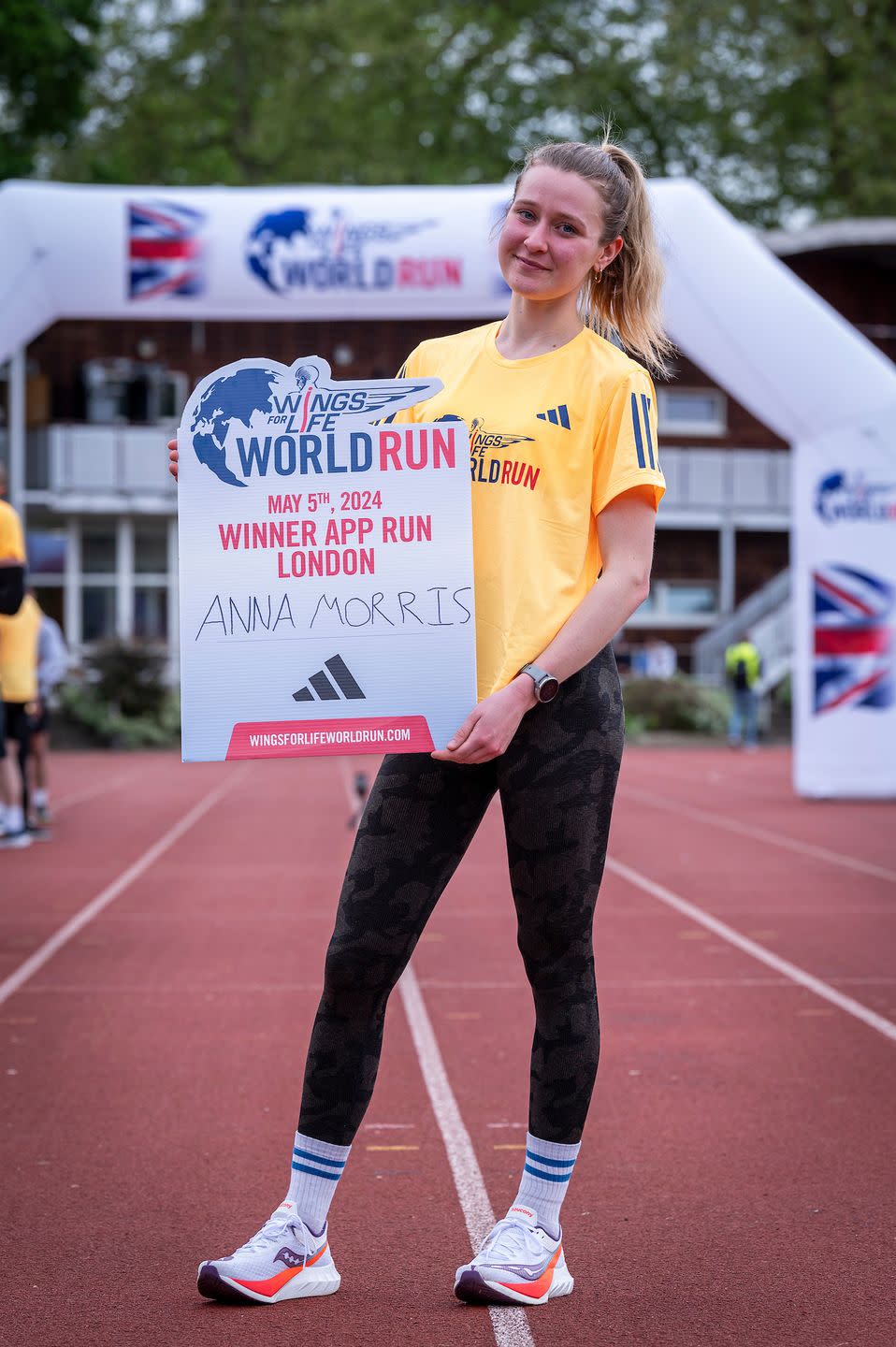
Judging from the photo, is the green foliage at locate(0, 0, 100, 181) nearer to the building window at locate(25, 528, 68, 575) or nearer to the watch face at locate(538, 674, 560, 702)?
the building window at locate(25, 528, 68, 575)

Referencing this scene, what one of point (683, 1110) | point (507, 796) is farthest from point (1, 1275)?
point (683, 1110)

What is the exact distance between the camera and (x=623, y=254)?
3.22 metres

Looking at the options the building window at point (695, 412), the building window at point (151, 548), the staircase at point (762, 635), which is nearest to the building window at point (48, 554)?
the building window at point (151, 548)

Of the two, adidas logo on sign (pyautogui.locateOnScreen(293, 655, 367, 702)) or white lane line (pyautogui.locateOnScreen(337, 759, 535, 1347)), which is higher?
adidas logo on sign (pyautogui.locateOnScreen(293, 655, 367, 702))

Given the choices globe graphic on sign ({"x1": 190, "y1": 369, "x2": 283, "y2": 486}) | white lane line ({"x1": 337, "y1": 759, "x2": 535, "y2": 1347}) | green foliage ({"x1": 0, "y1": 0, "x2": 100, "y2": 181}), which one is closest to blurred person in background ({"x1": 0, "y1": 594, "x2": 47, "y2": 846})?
white lane line ({"x1": 337, "y1": 759, "x2": 535, "y2": 1347})

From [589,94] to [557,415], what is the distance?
38841 mm

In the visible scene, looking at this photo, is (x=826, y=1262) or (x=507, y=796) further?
(x=826, y=1262)

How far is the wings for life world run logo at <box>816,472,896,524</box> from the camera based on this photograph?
14297 mm

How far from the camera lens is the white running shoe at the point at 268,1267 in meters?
3.12

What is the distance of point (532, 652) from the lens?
2.95 metres

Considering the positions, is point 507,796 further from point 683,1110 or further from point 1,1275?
point 683,1110

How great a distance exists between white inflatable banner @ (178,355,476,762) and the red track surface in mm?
1115

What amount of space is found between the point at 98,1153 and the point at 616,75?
1527 inches

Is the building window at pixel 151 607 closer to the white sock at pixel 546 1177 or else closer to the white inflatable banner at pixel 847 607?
the white inflatable banner at pixel 847 607
